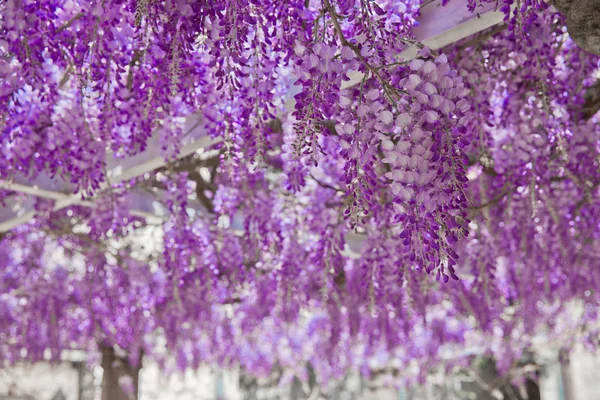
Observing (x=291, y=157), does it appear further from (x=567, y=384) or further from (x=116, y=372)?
(x=567, y=384)

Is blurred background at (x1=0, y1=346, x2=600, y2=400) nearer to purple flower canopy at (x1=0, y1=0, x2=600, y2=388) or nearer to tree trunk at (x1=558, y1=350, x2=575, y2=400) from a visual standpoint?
tree trunk at (x1=558, y1=350, x2=575, y2=400)

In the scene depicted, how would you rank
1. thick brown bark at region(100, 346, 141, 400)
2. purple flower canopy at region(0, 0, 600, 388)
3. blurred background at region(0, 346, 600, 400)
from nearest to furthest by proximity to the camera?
purple flower canopy at region(0, 0, 600, 388), thick brown bark at region(100, 346, 141, 400), blurred background at region(0, 346, 600, 400)

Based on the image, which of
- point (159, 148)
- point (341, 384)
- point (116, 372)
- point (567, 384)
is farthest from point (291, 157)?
point (341, 384)

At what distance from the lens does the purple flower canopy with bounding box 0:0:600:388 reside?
1.75m

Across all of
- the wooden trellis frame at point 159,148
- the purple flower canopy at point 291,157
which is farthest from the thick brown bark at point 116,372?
the wooden trellis frame at point 159,148

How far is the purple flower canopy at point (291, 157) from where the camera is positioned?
68.7 inches

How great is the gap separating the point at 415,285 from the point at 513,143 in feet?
5.16

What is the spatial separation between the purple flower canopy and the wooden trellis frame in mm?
15

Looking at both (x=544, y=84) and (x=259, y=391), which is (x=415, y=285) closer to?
(x=544, y=84)

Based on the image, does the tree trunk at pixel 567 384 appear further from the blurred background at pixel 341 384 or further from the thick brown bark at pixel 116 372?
the thick brown bark at pixel 116 372

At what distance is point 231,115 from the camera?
2.62 metres

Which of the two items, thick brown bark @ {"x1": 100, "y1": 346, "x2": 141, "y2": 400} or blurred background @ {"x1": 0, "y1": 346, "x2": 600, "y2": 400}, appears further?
blurred background @ {"x1": 0, "y1": 346, "x2": 600, "y2": 400}

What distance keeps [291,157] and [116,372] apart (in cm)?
527

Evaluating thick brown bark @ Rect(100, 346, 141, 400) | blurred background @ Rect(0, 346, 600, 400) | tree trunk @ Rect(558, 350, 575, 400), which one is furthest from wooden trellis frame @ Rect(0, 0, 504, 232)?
tree trunk @ Rect(558, 350, 575, 400)
